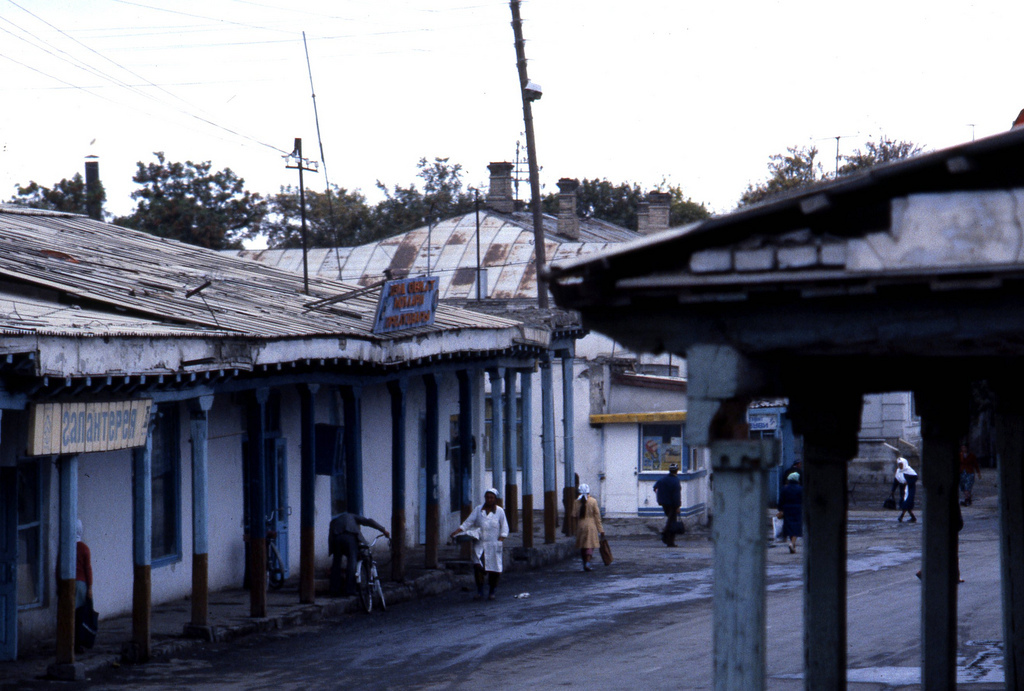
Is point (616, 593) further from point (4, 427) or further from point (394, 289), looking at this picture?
point (4, 427)

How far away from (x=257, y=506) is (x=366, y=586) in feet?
7.39

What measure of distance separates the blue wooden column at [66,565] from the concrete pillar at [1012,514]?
27.0 feet

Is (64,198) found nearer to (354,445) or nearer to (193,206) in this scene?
(193,206)

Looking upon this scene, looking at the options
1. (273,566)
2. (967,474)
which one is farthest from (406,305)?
(967,474)

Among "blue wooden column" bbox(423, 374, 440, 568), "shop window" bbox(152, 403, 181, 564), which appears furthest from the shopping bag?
"blue wooden column" bbox(423, 374, 440, 568)

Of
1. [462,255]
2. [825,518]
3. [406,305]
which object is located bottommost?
[825,518]

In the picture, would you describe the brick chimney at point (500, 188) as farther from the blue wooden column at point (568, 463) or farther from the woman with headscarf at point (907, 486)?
the blue wooden column at point (568, 463)

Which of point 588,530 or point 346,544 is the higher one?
point 346,544

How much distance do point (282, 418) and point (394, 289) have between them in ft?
10.6

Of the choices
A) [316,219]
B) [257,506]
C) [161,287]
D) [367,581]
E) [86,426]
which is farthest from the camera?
[316,219]

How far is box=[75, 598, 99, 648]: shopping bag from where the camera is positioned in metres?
13.1

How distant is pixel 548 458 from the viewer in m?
24.9

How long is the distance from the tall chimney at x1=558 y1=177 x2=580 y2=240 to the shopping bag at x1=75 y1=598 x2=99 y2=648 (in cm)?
3212

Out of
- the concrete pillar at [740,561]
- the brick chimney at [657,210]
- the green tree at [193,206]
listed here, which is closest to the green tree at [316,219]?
the green tree at [193,206]
